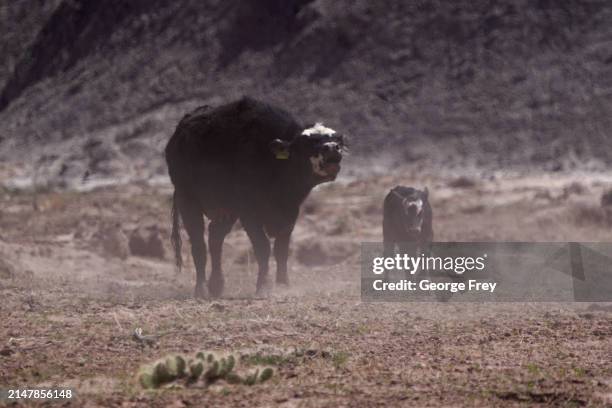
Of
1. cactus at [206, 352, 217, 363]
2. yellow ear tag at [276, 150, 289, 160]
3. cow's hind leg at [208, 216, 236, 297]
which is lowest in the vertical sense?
cactus at [206, 352, 217, 363]

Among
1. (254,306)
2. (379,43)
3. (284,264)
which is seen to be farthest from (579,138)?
(254,306)

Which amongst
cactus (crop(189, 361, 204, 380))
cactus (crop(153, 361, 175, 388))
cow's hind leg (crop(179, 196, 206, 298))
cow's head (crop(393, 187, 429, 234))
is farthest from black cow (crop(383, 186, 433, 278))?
cactus (crop(153, 361, 175, 388))

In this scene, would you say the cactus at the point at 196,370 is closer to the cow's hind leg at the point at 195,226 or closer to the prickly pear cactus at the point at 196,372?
the prickly pear cactus at the point at 196,372

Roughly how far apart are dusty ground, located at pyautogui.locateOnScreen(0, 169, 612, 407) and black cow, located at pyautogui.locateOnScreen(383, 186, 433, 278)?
89 cm

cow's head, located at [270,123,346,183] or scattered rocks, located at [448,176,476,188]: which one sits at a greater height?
scattered rocks, located at [448,176,476,188]

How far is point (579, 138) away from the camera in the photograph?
4266 cm

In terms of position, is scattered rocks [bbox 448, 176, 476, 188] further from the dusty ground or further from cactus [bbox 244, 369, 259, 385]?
cactus [bbox 244, 369, 259, 385]

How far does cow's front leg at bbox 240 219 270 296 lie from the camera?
45.1 feet

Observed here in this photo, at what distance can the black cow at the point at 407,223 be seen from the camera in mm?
Answer: 15070

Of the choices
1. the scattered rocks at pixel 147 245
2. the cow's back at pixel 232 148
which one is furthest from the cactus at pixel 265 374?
the scattered rocks at pixel 147 245

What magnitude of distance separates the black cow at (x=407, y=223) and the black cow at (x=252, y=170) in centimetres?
147

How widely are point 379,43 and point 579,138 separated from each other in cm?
1127

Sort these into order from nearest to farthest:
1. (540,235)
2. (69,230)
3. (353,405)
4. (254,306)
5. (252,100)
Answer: (353,405) < (254,306) < (252,100) < (540,235) < (69,230)

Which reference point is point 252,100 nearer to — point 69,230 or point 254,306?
point 254,306
